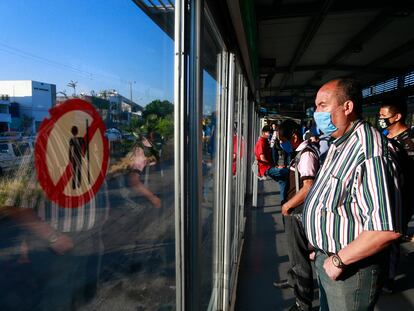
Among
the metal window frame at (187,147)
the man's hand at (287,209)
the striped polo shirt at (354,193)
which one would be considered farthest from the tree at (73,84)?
the man's hand at (287,209)

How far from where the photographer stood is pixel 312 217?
133 cm

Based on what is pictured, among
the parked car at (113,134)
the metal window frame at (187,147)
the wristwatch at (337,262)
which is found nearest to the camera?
the parked car at (113,134)

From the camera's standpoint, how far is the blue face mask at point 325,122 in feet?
4.75

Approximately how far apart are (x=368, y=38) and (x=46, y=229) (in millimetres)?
5228

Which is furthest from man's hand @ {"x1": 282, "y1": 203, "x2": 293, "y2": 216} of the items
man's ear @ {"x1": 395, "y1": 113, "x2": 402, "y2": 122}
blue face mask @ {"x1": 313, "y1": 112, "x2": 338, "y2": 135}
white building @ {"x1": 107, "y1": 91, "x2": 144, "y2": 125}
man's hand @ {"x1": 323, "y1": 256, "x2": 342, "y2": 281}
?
white building @ {"x1": 107, "y1": 91, "x2": 144, "y2": 125}

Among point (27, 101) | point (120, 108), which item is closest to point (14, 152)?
point (27, 101)

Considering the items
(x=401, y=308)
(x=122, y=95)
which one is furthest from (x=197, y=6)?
(x=401, y=308)

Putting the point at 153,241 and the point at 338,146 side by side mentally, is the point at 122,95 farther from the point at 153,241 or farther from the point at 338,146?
the point at 338,146

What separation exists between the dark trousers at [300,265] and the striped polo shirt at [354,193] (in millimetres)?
1134

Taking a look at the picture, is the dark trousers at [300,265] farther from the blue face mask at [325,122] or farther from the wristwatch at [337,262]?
the wristwatch at [337,262]

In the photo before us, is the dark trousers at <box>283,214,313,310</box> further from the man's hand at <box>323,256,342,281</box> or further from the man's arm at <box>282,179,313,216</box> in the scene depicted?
the man's hand at <box>323,256,342,281</box>

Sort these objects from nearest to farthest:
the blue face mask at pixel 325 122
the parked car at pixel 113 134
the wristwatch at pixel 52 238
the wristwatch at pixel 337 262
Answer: the wristwatch at pixel 52 238 < the parked car at pixel 113 134 < the wristwatch at pixel 337 262 < the blue face mask at pixel 325 122

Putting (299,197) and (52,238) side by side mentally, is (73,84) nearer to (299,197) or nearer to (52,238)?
(52,238)

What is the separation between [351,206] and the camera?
119cm
